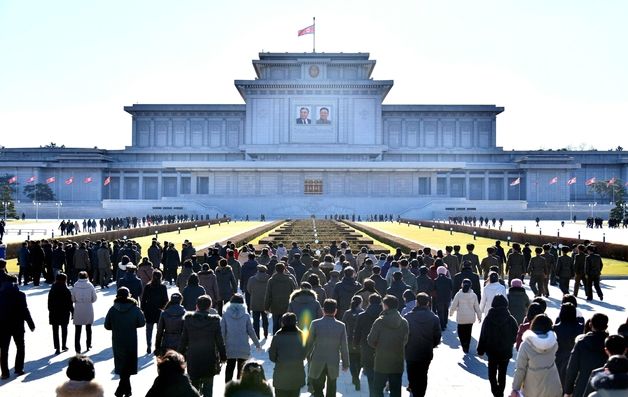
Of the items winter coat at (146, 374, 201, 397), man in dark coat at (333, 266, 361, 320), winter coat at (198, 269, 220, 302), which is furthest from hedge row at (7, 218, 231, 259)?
winter coat at (146, 374, 201, 397)

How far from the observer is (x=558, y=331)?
795 cm

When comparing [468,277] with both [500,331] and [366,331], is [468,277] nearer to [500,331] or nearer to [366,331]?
[500,331]

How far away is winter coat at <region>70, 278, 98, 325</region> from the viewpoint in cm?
1113

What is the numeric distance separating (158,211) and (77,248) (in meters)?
53.7

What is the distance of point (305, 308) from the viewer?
938 cm

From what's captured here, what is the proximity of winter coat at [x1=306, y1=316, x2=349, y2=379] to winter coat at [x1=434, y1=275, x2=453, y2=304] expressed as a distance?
16.6 feet

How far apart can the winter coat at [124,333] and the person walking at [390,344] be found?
2997 millimetres

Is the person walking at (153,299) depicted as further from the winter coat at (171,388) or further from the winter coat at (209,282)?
the winter coat at (171,388)

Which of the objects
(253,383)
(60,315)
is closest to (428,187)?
(60,315)

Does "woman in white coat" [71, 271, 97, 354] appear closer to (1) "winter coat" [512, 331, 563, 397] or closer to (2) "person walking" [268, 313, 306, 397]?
(2) "person walking" [268, 313, 306, 397]

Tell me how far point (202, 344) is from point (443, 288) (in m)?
6.13

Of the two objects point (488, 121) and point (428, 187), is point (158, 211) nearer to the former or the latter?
point (428, 187)

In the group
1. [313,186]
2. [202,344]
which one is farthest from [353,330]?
[313,186]

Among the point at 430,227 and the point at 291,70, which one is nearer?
the point at 430,227
